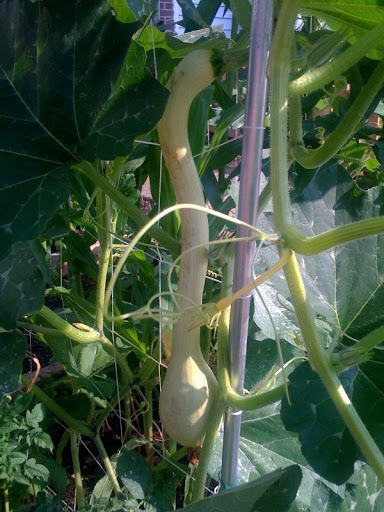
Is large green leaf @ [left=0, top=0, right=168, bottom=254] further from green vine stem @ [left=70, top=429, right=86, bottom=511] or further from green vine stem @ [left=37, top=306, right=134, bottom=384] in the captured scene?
green vine stem @ [left=70, top=429, right=86, bottom=511]

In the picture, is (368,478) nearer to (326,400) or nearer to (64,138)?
(326,400)

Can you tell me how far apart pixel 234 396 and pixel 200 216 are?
21cm

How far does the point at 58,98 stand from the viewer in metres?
0.61

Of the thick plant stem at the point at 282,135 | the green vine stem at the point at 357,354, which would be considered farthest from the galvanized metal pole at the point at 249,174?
the green vine stem at the point at 357,354

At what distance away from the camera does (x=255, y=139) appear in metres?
0.55

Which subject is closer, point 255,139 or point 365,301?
point 255,139

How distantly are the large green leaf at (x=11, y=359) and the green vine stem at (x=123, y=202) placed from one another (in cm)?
27

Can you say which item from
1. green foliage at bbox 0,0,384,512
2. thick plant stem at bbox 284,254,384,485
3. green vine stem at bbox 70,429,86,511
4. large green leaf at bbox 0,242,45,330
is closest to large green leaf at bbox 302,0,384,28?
green foliage at bbox 0,0,384,512

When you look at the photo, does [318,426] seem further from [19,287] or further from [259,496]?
[19,287]

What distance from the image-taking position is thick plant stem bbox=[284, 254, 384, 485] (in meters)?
0.48

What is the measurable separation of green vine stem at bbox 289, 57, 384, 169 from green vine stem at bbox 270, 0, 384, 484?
95mm

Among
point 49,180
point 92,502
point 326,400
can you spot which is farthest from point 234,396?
point 92,502

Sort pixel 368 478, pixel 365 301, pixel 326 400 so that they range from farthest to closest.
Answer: pixel 368 478
pixel 365 301
pixel 326 400

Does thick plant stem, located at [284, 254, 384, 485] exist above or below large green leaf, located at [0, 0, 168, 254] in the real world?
below
